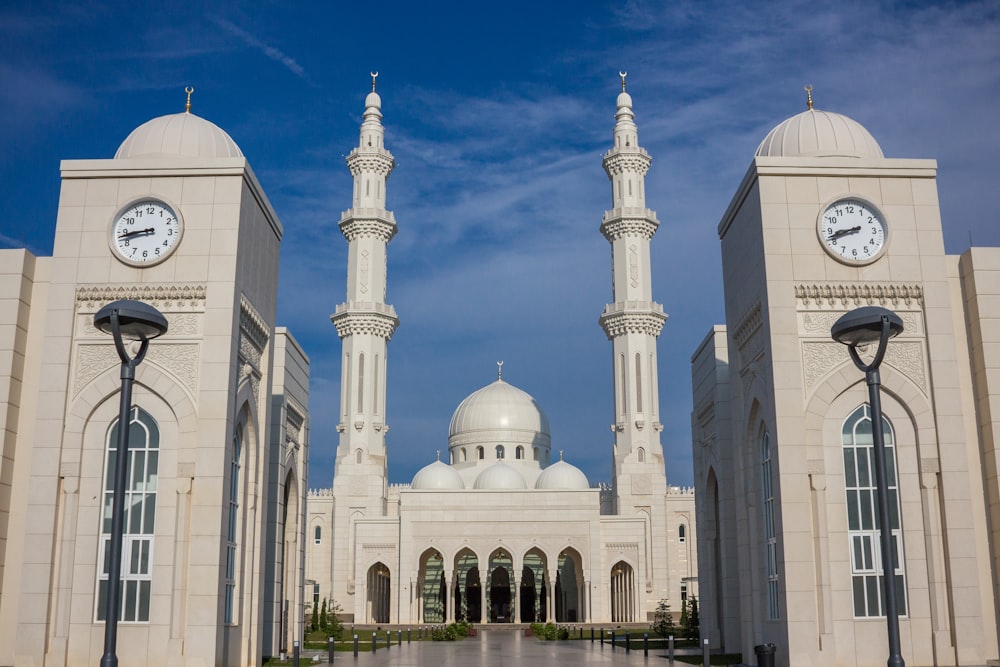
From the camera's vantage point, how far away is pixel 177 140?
1888 centimetres

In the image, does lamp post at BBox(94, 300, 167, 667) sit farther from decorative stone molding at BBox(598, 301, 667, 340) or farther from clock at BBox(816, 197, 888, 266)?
decorative stone molding at BBox(598, 301, 667, 340)

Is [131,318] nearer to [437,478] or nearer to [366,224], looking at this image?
[366,224]

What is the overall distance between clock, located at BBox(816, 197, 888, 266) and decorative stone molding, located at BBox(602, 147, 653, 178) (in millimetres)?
30629

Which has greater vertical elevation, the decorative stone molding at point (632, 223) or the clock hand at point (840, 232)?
the decorative stone molding at point (632, 223)

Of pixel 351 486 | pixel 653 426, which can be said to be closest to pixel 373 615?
pixel 351 486

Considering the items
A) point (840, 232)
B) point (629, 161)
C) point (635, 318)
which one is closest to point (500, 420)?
point (635, 318)

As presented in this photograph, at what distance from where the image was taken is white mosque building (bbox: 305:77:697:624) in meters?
43.6

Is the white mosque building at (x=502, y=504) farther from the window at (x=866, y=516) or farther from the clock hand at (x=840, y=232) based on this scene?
the clock hand at (x=840, y=232)

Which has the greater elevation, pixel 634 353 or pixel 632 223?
pixel 632 223

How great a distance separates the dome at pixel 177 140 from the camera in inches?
740

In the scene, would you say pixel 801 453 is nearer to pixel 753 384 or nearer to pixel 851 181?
pixel 753 384

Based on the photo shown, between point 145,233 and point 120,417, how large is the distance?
6.17 metres

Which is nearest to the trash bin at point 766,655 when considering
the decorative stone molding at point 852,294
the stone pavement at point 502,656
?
the stone pavement at point 502,656

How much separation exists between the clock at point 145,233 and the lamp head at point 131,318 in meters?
5.16
